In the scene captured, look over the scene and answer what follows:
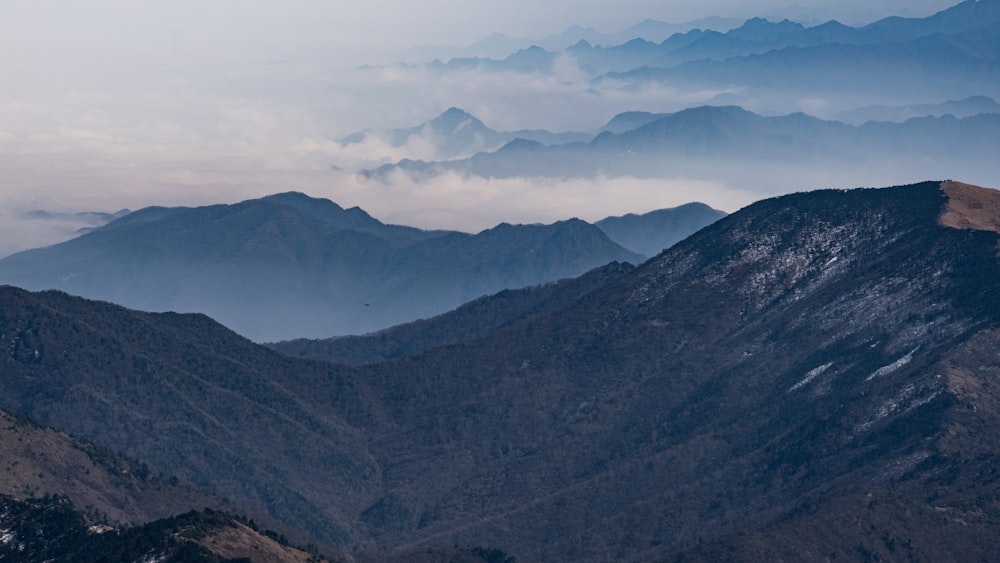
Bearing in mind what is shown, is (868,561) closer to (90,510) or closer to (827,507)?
(827,507)

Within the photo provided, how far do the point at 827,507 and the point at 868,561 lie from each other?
12902 millimetres

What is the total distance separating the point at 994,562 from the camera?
170125mm

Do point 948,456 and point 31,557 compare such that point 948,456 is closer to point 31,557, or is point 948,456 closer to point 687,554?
point 687,554

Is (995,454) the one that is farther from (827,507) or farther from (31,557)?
(31,557)

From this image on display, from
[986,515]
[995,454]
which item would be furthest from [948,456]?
[986,515]

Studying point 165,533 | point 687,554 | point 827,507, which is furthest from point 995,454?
point 165,533

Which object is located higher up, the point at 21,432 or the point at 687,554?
the point at 21,432

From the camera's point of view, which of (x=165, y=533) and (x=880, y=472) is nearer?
(x=165, y=533)

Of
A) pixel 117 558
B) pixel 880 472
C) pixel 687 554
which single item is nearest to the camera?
pixel 117 558

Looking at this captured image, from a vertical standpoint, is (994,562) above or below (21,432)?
below

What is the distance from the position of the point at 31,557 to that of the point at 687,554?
220 feet

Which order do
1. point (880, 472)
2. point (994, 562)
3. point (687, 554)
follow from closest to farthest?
point (994, 562), point (687, 554), point (880, 472)

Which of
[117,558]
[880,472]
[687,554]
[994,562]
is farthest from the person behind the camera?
[880,472]

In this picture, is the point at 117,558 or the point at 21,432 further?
the point at 21,432
